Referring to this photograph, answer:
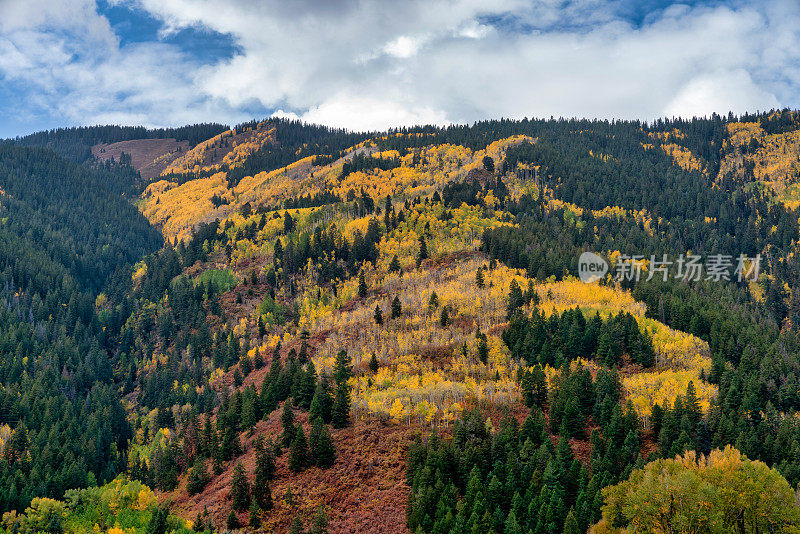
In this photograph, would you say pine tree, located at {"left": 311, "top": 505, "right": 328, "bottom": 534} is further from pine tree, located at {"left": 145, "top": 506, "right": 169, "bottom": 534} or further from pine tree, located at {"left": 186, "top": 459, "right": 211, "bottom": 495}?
pine tree, located at {"left": 186, "top": 459, "right": 211, "bottom": 495}

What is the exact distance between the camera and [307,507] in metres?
115

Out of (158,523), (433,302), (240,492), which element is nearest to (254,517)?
(240,492)

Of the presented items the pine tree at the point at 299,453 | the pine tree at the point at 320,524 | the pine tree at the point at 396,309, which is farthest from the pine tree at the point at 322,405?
the pine tree at the point at 396,309

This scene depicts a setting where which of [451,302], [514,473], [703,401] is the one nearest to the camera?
[514,473]

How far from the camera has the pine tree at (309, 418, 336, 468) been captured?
124375mm

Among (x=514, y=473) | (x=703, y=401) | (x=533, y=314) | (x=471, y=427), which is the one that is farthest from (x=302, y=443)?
(x=703, y=401)

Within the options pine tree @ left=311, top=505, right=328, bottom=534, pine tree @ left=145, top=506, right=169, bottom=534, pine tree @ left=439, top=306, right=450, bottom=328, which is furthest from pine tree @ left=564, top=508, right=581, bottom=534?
pine tree @ left=439, top=306, right=450, bottom=328

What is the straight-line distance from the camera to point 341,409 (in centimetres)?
13725

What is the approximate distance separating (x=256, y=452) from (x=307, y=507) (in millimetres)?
19554

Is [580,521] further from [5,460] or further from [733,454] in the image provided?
[5,460]

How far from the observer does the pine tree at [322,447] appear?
408ft

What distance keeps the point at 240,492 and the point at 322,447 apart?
A: 1788cm

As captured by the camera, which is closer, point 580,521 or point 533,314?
point 580,521

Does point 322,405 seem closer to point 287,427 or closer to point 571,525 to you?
point 287,427
